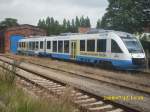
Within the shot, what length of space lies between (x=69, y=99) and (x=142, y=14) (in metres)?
26.1

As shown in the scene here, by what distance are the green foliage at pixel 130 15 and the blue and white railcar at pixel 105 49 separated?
21.3ft

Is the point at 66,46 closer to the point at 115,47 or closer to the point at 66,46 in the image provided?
the point at 66,46

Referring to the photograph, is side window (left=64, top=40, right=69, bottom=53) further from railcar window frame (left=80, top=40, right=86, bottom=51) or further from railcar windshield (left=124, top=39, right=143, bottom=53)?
railcar windshield (left=124, top=39, right=143, bottom=53)

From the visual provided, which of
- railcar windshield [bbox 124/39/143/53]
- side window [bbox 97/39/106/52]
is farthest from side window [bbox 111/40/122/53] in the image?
side window [bbox 97/39/106/52]

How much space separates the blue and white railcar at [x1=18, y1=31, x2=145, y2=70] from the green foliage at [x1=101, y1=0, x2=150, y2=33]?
651 centimetres

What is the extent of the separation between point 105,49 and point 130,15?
429 inches

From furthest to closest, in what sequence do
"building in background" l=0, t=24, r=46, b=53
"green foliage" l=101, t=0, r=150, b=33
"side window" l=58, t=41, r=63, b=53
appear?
→ 1. "building in background" l=0, t=24, r=46, b=53
2. "green foliage" l=101, t=0, r=150, b=33
3. "side window" l=58, t=41, r=63, b=53

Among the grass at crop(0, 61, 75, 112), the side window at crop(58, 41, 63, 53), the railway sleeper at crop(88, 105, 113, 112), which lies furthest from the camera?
the side window at crop(58, 41, 63, 53)

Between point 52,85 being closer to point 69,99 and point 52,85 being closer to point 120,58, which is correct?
point 69,99

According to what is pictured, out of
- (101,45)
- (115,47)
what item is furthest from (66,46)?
(115,47)

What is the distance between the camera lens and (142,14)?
33.3 meters

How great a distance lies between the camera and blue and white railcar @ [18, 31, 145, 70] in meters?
22.0

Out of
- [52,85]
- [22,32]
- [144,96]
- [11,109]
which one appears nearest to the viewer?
[11,109]

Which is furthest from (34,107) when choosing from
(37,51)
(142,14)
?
(37,51)
